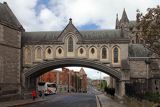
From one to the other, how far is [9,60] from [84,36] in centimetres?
1065

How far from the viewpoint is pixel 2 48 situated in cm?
4200

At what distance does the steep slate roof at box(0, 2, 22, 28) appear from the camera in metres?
43.3

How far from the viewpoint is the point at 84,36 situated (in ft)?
158

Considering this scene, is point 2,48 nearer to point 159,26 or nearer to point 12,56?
point 12,56

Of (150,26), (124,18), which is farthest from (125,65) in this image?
(124,18)

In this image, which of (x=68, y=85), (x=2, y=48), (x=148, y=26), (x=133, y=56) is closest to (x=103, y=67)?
(x=133, y=56)

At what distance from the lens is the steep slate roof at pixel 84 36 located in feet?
155

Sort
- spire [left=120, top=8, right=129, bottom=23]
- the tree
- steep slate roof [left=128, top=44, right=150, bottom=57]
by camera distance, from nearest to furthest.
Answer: the tree < steep slate roof [left=128, top=44, right=150, bottom=57] < spire [left=120, top=8, right=129, bottom=23]

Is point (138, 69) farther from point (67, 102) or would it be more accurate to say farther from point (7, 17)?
point (7, 17)

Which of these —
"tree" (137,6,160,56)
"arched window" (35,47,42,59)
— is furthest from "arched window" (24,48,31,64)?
"tree" (137,6,160,56)

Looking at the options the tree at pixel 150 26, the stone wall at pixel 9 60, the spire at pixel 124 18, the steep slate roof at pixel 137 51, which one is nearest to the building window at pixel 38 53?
the stone wall at pixel 9 60

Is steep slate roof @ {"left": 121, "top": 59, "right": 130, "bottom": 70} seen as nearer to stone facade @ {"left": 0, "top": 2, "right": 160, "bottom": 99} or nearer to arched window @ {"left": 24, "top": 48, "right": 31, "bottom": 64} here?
stone facade @ {"left": 0, "top": 2, "right": 160, "bottom": 99}

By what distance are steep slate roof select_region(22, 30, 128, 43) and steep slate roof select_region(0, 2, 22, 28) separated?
9.23ft

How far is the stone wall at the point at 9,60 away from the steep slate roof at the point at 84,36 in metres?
2.82
